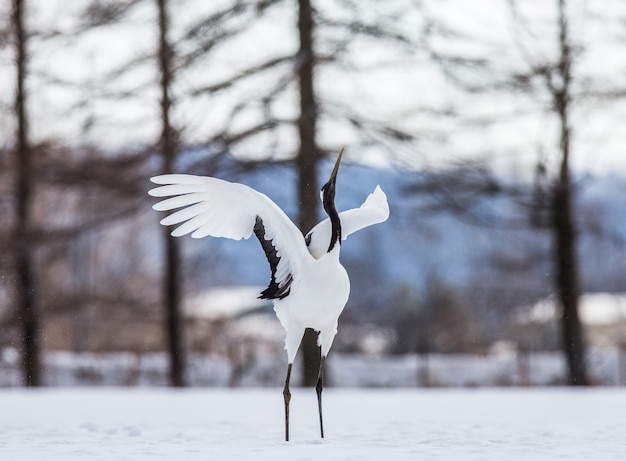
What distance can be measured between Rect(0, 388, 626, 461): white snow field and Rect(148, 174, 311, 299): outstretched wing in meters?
1.14

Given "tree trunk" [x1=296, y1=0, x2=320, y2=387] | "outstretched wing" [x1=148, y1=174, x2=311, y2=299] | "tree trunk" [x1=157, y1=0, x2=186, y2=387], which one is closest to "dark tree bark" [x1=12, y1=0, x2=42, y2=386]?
"tree trunk" [x1=157, y1=0, x2=186, y2=387]

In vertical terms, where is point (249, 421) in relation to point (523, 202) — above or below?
below

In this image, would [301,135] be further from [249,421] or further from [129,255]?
[129,255]

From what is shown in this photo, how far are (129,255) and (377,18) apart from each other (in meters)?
23.5

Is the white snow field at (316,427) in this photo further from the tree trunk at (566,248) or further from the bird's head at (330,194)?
the tree trunk at (566,248)

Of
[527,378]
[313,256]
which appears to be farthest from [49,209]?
[313,256]

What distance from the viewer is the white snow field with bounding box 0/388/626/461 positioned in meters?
5.54

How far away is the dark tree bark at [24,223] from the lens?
1397 centimetres

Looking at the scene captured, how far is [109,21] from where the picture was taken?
13.5 metres

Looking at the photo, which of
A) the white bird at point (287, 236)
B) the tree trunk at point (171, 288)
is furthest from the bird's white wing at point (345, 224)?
the tree trunk at point (171, 288)

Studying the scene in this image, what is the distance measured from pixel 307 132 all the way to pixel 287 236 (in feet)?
19.4

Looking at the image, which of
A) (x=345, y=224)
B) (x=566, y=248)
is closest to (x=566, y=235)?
(x=566, y=248)

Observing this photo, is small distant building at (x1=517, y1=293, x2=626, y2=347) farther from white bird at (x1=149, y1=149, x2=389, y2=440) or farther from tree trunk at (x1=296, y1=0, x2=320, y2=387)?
white bird at (x1=149, y1=149, x2=389, y2=440)

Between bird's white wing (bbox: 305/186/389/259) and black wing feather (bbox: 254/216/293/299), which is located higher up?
bird's white wing (bbox: 305/186/389/259)
